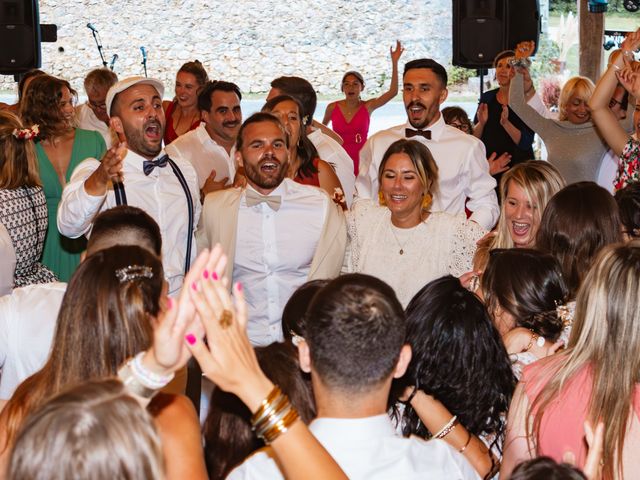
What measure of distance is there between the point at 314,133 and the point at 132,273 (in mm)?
3735

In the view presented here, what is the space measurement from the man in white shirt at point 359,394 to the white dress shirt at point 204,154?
3.55 m

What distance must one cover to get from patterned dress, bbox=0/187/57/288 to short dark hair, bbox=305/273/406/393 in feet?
7.29

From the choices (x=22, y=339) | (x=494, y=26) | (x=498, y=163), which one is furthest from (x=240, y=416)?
(x=494, y=26)

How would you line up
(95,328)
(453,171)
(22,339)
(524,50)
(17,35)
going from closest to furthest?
(95,328) → (22,339) → (453,171) → (524,50) → (17,35)

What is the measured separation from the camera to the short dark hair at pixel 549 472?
139 cm

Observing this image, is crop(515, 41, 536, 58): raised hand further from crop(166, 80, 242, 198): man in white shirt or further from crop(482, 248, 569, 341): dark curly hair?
crop(482, 248, 569, 341): dark curly hair

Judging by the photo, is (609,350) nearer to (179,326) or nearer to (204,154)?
(179,326)

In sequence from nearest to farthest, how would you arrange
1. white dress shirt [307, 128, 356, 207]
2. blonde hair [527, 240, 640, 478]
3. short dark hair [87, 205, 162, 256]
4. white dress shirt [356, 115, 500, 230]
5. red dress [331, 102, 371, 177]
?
1. blonde hair [527, 240, 640, 478]
2. short dark hair [87, 205, 162, 256]
3. white dress shirt [356, 115, 500, 230]
4. white dress shirt [307, 128, 356, 207]
5. red dress [331, 102, 371, 177]

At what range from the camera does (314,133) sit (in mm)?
5652

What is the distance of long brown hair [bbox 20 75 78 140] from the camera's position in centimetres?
471

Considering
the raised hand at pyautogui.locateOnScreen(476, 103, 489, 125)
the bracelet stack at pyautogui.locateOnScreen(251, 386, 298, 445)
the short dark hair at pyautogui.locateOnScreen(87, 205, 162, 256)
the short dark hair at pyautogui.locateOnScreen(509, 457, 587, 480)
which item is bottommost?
the short dark hair at pyautogui.locateOnScreen(509, 457, 587, 480)

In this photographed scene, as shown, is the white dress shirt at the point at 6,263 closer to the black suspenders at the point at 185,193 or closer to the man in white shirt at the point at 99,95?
the black suspenders at the point at 185,193

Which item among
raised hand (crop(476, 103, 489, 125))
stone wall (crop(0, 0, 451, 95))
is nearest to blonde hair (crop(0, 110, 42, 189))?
raised hand (crop(476, 103, 489, 125))

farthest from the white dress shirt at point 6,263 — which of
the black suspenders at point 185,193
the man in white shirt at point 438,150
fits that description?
the man in white shirt at point 438,150
